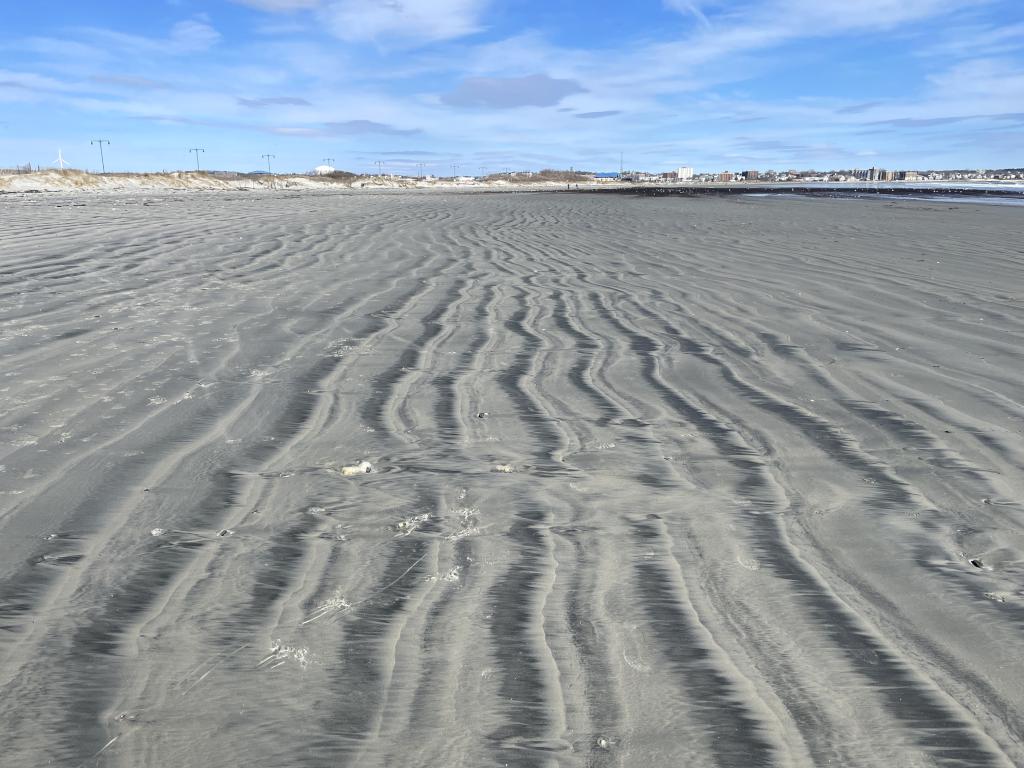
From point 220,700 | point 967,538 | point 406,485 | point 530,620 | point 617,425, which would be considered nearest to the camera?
point 220,700

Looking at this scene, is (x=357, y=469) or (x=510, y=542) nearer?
(x=510, y=542)

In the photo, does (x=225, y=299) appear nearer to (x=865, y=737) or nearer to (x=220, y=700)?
(x=220, y=700)

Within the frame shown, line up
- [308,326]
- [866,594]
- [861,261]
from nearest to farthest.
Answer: [866,594], [308,326], [861,261]

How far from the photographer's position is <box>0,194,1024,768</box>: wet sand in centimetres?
160

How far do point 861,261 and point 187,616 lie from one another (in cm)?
920

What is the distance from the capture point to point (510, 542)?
2387mm

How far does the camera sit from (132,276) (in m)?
7.97

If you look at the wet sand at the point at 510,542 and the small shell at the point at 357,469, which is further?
the small shell at the point at 357,469

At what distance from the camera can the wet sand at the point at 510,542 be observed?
5.26 ft

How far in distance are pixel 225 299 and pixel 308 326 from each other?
5.00 ft

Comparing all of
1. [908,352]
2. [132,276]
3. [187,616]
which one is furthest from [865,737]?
[132,276]

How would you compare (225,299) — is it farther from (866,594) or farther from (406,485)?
(866,594)

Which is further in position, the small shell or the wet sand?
the small shell

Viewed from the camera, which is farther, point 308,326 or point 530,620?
point 308,326
